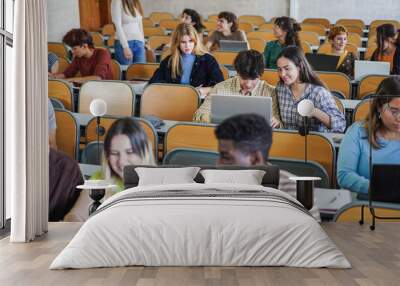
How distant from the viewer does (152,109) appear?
23.0 feet

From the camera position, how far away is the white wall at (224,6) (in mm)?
7098

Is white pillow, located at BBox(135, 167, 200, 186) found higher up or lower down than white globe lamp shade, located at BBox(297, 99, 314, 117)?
lower down

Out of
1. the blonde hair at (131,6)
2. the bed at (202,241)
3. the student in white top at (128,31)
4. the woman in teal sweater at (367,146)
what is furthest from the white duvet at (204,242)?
the blonde hair at (131,6)

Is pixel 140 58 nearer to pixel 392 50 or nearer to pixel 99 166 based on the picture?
pixel 99 166

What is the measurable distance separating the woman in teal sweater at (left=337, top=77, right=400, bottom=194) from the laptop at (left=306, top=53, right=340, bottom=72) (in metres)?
0.62

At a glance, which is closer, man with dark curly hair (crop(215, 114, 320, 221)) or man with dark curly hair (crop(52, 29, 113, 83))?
man with dark curly hair (crop(215, 114, 320, 221))

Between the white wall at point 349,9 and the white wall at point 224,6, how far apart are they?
210 mm

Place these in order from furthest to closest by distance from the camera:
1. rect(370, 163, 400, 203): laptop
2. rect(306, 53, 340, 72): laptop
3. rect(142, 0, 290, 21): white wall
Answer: rect(142, 0, 290, 21): white wall → rect(306, 53, 340, 72): laptop → rect(370, 163, 400, 203): laptop

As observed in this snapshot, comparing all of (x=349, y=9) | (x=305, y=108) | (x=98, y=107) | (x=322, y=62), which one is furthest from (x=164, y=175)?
(x=349, y=9)

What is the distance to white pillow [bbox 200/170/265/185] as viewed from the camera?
646 cm

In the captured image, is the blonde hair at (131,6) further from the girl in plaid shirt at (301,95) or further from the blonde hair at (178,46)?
the girl in plaid shirt at (301,95)

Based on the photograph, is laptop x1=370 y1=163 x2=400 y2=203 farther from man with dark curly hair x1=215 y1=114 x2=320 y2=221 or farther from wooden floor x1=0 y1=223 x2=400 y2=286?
wooden floor x1=0 y1=223 x2=400 y2=286

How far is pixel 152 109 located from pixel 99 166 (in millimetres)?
795

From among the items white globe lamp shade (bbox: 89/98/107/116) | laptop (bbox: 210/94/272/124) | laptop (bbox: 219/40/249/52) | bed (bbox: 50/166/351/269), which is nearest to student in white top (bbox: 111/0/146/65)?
white globe lamp shade (bbox: 89/98/107/116)
